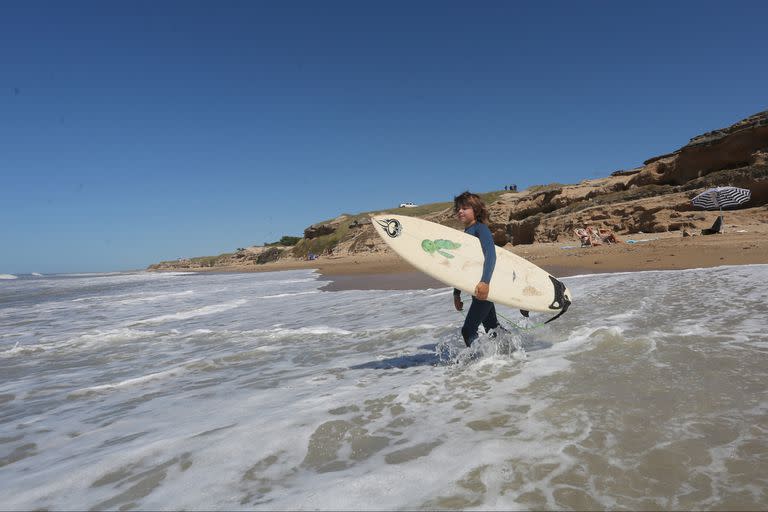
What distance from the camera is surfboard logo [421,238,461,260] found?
4.94 m

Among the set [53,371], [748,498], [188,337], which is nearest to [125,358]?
[53,371]

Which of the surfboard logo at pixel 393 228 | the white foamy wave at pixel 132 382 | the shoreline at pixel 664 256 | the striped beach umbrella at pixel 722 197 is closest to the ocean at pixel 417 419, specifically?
Result: the white foamy wave at pixel 132 382

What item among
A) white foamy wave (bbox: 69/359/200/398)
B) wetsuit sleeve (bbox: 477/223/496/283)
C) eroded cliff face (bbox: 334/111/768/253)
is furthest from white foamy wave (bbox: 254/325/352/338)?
eroded cliff face (bbox: 334/111/768/253)

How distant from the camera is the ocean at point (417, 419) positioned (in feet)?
6.92

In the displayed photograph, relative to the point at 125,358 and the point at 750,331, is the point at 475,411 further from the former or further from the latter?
the point at 125,358

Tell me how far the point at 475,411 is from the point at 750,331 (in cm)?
350

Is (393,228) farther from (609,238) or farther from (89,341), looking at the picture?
(609,238)

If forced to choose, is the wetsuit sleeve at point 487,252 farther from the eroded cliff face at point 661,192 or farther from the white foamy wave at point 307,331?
the eroded cliff face at point 661,192

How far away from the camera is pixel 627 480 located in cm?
203

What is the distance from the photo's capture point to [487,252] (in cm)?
421

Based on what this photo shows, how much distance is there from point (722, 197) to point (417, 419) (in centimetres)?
→ 2092

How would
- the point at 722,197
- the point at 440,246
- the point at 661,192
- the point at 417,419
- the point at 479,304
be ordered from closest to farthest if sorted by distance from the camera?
the point at 417,419, the point at 479,304, the point at 440,246, the point at 722,197, the point at 661,192

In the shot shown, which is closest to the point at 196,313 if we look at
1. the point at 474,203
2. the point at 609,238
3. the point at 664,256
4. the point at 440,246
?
the point at 440,246

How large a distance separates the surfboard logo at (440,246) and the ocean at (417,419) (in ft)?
3.52
